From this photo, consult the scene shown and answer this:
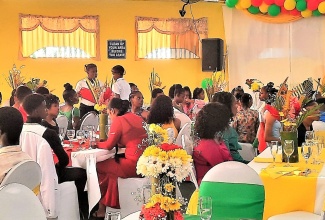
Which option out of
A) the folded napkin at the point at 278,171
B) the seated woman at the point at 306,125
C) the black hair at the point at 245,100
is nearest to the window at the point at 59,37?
the black hair at the point at 245,100

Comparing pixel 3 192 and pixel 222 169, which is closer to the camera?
pixel 3 192

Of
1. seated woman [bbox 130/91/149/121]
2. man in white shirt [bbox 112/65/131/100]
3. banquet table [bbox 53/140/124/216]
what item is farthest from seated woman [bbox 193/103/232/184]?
man in white shirt [bbox 112/65/131/100]

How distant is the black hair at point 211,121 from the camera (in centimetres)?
475

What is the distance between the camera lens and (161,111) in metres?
6.07

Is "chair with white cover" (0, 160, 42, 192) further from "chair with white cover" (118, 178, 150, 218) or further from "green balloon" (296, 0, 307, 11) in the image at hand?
"green balloon" (296, 0, 307, 11)

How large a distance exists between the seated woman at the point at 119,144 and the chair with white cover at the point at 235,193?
2555 millimetres

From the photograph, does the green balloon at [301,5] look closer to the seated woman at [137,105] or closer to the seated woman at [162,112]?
the seated woman at [137,105]

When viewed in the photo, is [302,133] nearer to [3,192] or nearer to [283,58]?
[3,192]

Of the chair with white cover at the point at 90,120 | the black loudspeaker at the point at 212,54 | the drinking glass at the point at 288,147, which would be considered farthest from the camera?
the black loudspeaker at the point at 212,54

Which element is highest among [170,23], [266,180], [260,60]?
[170,23]

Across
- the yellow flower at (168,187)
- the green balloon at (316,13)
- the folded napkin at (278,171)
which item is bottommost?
the folded napkin at (278,171)

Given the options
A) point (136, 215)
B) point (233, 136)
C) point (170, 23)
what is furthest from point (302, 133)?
point (170, 23)

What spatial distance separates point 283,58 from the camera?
41.1ft

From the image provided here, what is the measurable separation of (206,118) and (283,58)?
26.6 ft
